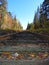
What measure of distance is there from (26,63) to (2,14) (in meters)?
40.7

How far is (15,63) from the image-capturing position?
247cm

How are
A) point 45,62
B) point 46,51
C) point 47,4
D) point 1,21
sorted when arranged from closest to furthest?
1. point 45,62
2. point 46,51
3. point 47,4
4. point 1,21

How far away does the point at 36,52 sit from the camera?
141 inches

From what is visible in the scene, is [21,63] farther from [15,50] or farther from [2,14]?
[2,14]

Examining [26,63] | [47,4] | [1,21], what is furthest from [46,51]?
[1,21]

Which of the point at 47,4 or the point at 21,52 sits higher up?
the point at 47,4

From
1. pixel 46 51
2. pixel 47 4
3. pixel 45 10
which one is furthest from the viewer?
pixel 45 10

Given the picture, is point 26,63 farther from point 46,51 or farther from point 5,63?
point 46,51

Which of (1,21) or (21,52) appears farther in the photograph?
(1,21)

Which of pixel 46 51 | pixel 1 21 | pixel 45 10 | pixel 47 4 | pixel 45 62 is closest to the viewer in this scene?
pixel 45 62

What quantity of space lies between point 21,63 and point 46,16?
31.6 m

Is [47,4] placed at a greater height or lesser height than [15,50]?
greater

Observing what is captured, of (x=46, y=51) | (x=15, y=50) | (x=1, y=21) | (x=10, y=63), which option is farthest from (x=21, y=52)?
(x=1, y=21)

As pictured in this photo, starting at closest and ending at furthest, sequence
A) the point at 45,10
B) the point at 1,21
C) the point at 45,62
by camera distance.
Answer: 1. the point at 45,62
2. the point at 45,10
3. the point at 1,21
